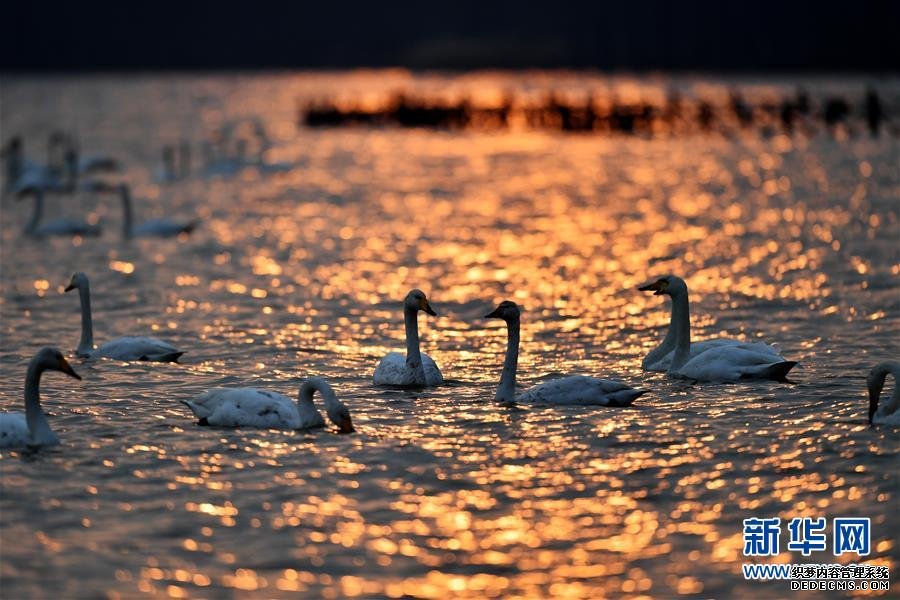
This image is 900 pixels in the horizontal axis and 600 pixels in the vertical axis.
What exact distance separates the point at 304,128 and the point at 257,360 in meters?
56.3

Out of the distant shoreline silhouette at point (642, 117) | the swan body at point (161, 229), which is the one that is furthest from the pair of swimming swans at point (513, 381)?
the distant shoreline silhouette at point (642, 117)

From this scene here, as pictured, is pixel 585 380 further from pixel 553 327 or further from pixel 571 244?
pixel 571 244

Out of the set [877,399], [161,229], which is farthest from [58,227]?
[877,399]

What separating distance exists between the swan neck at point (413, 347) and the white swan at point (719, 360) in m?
2.15

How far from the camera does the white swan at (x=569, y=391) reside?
12.0 meters

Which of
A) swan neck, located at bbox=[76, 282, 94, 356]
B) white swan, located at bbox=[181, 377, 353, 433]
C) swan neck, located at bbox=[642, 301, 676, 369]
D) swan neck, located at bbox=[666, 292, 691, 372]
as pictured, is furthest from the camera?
swan neck, located at bbox=[76, 282, 94, 356]

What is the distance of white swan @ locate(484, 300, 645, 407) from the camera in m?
12.0

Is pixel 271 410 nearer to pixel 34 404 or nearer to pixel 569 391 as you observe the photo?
pixel 34 404

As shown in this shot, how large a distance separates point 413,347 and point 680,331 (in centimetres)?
236

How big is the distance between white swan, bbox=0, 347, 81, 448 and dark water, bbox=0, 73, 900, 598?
185mm

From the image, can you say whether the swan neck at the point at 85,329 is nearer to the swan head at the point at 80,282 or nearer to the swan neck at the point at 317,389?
the swan head at the point at 80,282

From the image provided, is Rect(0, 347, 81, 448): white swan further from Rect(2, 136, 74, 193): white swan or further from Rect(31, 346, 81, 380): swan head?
Rect(2, 136, 74, 193): white swan

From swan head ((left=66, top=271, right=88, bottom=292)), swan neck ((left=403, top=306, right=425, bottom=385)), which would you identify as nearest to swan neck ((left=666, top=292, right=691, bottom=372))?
swan neck ((left=403, top=306, right=425, bottom=385))

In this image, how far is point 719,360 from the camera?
42.4 feet
